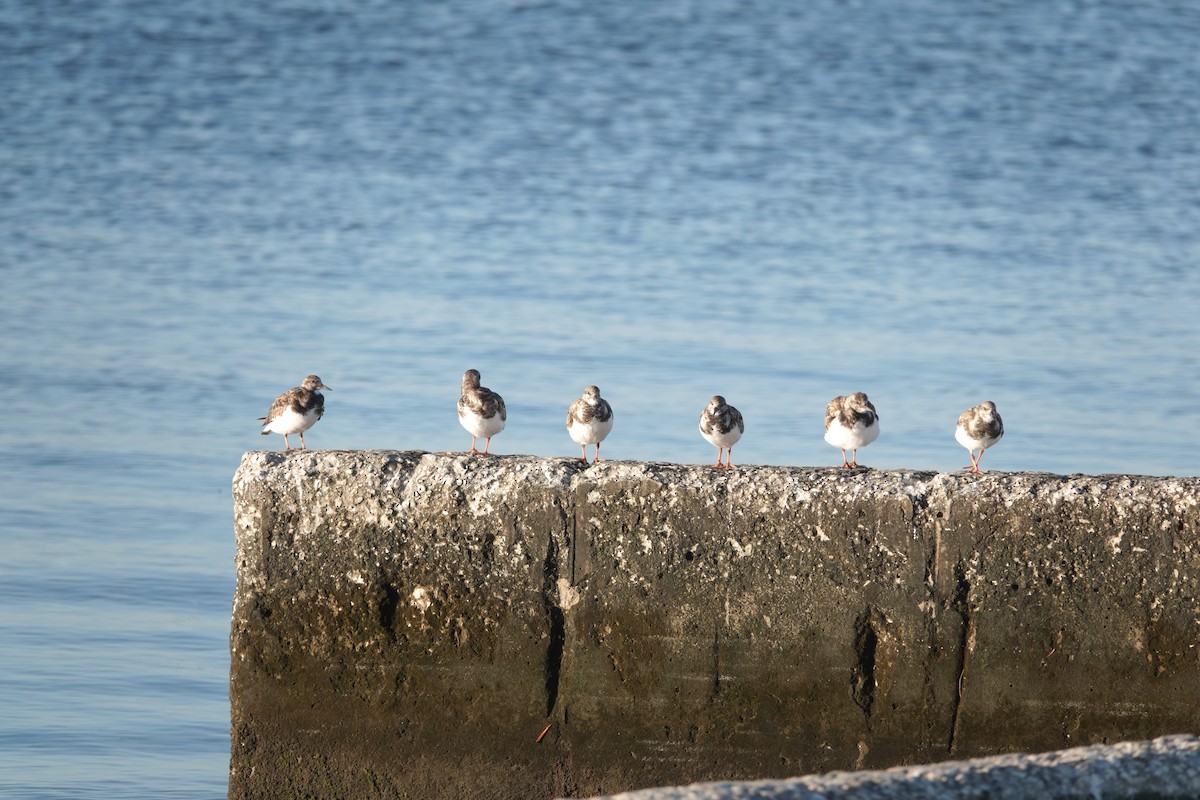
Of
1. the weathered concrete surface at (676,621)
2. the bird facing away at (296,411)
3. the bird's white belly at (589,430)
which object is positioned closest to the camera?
the weathered concrete surface at (676,621)

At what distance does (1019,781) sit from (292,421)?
15.7 feet

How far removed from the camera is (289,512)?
6.41 metres

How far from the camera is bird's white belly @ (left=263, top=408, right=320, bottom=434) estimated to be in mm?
8141

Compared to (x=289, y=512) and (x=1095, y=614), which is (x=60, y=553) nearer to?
(x=289, y=512)

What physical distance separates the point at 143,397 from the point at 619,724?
11400 mm

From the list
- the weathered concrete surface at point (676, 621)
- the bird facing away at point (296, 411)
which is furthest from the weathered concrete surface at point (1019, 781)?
the bird facing away at point (296, 411)

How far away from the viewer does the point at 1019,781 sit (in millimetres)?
4266

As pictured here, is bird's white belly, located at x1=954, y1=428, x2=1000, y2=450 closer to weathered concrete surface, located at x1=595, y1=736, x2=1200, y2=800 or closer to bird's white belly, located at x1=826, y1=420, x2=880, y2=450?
bird's white belly, located at x1=826, y1=420, x2=880, y2=450

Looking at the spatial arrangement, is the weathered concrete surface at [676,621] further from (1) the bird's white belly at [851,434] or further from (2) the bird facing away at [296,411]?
(2) the bird facing away at [296,411]

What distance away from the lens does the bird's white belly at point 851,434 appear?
25.6ft

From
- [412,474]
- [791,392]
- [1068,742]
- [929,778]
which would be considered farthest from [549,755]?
[791,392]

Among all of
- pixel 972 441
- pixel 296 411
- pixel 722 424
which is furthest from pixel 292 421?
pixel 972 441

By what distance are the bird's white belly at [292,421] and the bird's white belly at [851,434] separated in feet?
8.46

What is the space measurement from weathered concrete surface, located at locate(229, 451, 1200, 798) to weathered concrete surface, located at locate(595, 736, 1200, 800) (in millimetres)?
1543
